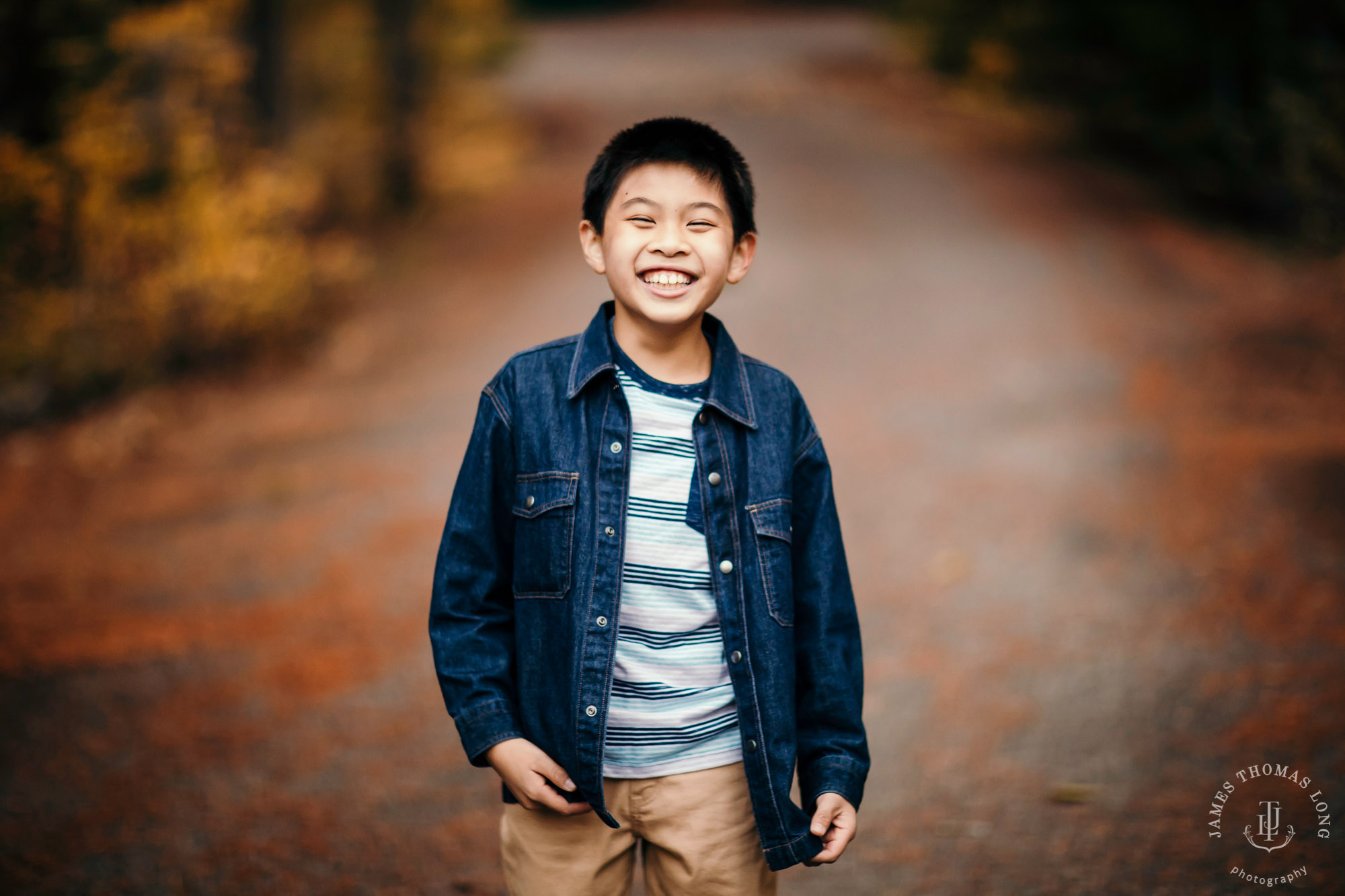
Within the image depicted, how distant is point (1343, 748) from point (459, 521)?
3754mm

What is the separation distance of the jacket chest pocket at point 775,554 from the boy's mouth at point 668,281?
0.41 meters

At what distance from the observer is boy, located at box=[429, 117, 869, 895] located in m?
1.81

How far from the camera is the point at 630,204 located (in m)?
1.83

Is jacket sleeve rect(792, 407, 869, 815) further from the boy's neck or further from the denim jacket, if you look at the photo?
the boy's neck

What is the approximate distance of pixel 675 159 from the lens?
1.84 metres

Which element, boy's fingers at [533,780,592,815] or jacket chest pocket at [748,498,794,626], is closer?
boy's fingers at [533,780,592,815]

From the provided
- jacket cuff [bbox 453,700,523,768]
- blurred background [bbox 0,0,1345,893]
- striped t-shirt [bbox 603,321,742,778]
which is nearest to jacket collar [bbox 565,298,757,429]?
striped t-shirt [bbox 603,321,742,778]

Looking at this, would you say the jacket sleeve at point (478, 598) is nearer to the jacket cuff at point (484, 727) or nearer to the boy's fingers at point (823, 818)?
the jacket cuff at point (484, 727)

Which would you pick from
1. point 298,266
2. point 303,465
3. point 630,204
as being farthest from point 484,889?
point 298,266

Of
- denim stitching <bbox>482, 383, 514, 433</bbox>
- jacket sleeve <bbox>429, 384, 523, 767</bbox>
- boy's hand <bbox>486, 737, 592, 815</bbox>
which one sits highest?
denim stitching <bbox>482, 383, 514, 433</bbox>

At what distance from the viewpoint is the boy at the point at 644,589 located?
1.81 m

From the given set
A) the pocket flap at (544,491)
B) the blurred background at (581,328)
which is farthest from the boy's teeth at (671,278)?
the blurred background at (581,328)

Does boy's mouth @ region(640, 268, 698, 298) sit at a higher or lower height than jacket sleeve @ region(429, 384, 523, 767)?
higher

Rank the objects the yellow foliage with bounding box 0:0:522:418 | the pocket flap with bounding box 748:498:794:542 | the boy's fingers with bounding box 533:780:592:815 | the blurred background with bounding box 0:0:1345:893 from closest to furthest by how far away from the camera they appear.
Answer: the boy's fingers with bounding box 533:780:592:815 → the pocket flap with bounding box 748:498:794:542 → the blurred background with bounding box 0:0:1345:893 → the yellow foliage with bounding box 0:0:522:418
